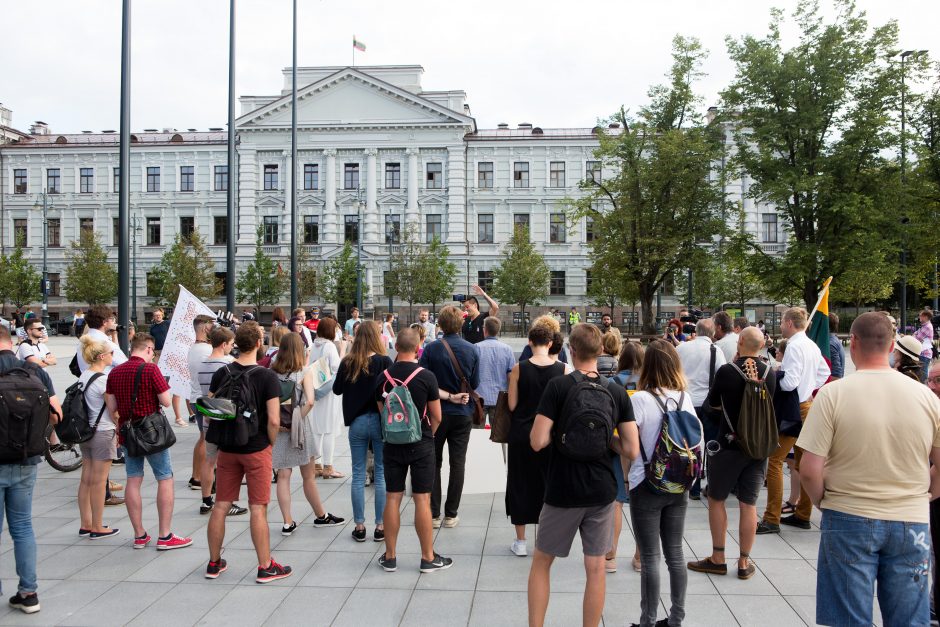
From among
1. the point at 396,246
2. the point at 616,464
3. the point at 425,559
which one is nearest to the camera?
the point at 616,464

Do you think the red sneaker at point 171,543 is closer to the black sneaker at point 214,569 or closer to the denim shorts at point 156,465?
the denim shorts at point 156,465

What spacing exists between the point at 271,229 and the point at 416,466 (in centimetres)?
4854

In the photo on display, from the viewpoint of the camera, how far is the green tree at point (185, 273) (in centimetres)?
4700

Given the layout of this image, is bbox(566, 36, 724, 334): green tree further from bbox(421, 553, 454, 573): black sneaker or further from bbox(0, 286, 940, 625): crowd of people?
bbox(421, 553, 454, 573): black sneaker

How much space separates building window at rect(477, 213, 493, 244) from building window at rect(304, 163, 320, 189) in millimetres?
11946

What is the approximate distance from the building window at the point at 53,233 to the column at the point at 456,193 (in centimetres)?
3018

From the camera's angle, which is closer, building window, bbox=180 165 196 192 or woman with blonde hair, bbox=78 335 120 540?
woman with blonde hair, bbox=78 335 120 540

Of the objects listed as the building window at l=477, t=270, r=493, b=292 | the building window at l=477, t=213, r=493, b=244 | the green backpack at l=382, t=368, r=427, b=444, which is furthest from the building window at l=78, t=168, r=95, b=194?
the green backpack at l=382, t=368, r=427, b=444

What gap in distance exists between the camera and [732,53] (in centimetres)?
2212

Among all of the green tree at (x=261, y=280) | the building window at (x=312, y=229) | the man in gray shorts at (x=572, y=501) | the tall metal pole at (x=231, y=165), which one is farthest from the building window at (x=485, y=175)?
the man in gray shorts at (x=572, y=501)

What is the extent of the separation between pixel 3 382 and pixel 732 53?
22.4 meters

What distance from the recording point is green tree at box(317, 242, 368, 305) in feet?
156

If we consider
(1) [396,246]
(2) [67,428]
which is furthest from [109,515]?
(1) [396,246]

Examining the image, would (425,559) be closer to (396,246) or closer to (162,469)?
(162,469)
